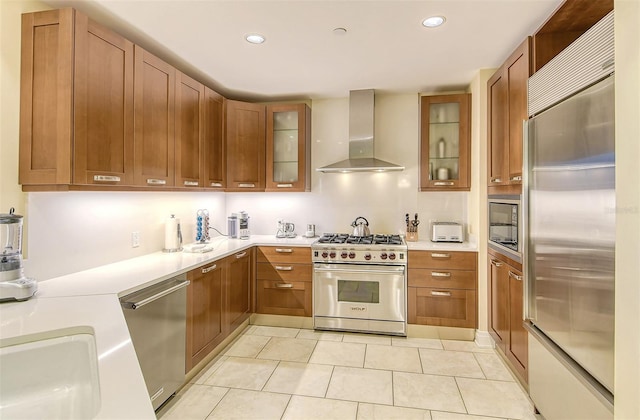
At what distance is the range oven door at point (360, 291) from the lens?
3281 mm

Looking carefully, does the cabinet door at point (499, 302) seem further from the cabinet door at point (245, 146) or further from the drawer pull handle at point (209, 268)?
the cabinet door at point (245, 146)

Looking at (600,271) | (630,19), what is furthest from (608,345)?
(630,19)

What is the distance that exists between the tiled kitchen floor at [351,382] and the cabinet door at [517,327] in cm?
21

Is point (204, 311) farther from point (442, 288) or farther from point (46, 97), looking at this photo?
point (442, 288)

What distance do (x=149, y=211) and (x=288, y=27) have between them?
1912 millimetres

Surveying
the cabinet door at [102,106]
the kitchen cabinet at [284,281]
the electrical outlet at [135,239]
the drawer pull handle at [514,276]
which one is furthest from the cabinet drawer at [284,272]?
the drawer pull handle at [514,276]

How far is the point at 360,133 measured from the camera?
3.71m

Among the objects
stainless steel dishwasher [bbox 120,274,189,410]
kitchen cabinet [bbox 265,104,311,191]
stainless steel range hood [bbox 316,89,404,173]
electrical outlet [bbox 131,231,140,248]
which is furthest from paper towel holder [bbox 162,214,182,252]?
stainless steel range hood [bbox 316,89,404,173]

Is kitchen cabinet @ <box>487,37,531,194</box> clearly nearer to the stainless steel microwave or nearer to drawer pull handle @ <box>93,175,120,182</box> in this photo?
the stainless steel microwave

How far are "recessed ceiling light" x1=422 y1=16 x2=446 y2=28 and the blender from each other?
2.61 meters

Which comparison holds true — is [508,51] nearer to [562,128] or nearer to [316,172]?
[562,128]

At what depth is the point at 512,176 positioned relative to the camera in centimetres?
242

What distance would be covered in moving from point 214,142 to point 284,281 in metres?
1.62

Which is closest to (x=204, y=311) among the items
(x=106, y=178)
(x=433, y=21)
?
(x=106, y=178)
